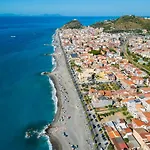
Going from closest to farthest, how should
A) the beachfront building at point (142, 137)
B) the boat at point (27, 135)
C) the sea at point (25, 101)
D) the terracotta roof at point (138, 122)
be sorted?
the beachfront building at point (142, 137), the sea at point (25, 101), the boat at point (27, 135), the terracotta roof at point (138, 122)

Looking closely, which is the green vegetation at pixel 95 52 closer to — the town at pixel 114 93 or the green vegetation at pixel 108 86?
the town at pixel 114 93

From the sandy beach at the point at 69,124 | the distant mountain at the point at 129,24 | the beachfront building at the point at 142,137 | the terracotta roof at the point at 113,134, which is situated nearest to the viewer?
the beachfront building at the point at 142,137

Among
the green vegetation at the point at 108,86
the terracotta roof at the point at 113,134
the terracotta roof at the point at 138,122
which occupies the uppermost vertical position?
the terracotta roof at the point at 138,122

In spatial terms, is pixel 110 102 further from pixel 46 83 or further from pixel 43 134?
pixel 46 83

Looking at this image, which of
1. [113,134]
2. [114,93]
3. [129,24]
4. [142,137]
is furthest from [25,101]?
[129,24]

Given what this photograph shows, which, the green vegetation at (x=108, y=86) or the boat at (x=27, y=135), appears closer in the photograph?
the boat at (x=27, y=135)

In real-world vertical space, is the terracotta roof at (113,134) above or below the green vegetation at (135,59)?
above

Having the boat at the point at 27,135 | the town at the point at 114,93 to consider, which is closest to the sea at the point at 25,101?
the boat at the point at 27,135

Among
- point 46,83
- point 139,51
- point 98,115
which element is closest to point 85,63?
point 46,83
